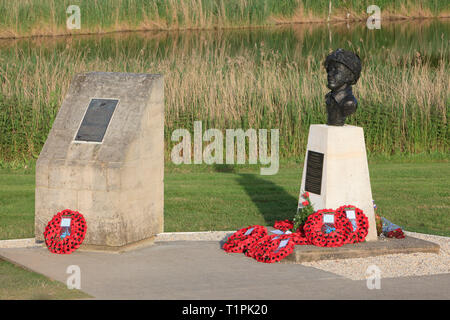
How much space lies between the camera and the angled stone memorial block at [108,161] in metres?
10.5

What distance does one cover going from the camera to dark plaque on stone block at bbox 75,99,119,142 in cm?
1084

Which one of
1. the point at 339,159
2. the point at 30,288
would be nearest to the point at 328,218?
the point at 339,159

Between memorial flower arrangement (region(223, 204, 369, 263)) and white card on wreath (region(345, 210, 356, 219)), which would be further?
white card on wreath (region(345, 210, 356, 219))

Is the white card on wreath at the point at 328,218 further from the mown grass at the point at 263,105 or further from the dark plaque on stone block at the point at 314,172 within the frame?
the mown grass at the point at 263,105

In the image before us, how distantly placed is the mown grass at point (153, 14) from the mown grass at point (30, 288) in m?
22.7

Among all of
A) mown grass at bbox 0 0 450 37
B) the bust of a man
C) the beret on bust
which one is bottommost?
the bust of a man

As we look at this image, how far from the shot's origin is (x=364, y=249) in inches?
411

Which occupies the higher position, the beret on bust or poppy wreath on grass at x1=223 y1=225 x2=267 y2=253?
the beret on bust

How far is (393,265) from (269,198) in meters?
4.45

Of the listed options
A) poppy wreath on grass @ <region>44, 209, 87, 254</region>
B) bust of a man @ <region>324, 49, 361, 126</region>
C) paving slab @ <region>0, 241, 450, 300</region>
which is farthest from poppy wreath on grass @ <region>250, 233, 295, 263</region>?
poppy wreath on grass @ <region>44, 209, 87, 254</region>

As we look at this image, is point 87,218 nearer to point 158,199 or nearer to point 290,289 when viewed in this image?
point 158,199

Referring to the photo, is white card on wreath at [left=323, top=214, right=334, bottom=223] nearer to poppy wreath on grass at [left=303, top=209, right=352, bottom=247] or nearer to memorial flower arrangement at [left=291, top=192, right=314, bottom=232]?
poppy wreath on grass at [left=303, top=209, right=352, bottom=247]

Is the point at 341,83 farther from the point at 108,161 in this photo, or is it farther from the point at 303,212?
the point at 108,161

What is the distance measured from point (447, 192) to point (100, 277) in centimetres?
724
